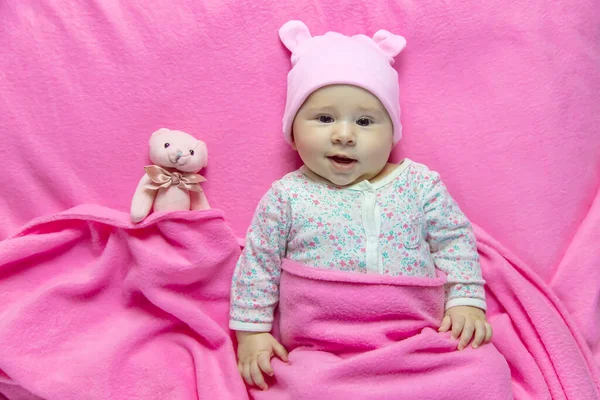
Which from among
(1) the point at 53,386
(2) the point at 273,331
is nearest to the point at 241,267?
(2) the point at 273,331

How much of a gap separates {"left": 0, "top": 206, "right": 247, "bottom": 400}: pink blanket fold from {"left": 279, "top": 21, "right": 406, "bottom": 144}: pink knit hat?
30 centimetres

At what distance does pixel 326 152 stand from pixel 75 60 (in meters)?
0.56

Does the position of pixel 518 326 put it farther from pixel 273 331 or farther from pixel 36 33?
pixel 36 33

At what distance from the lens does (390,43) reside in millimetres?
1175

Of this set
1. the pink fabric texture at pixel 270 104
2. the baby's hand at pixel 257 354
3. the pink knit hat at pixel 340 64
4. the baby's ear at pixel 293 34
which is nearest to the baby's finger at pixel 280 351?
the baby's hand at pixel 257 354

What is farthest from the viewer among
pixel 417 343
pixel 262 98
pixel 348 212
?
pixel 262 98

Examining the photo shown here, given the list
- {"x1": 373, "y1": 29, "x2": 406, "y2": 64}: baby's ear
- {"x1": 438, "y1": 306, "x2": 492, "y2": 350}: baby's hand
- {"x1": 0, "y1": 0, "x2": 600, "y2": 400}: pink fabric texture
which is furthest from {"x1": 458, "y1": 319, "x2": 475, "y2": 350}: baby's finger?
{"x1": 373, "y1": 29, "x2": 406, "y2": 64}: baby's ear

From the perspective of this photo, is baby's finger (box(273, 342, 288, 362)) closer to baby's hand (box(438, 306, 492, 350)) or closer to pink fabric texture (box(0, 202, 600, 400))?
pink fabric texture (box(0, 202, 600, 400))

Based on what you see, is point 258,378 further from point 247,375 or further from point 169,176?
point 169,176

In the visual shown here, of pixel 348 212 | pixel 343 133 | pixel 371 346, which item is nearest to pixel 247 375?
pixel 371 346

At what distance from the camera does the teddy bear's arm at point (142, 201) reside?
112 cm

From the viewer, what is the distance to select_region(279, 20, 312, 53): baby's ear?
3.95 feet

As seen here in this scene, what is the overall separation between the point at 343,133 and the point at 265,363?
1.41 ft

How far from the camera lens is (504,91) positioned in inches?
48.4
